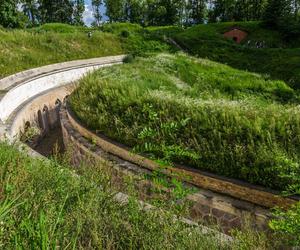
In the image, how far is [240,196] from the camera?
19.6 ft

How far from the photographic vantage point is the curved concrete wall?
38.1 feet

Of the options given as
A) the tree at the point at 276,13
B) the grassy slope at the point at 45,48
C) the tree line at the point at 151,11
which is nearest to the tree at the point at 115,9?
the tree line at the point at 151,11

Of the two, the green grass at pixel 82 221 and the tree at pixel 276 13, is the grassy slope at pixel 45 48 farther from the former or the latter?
the tree at pixel 276 13

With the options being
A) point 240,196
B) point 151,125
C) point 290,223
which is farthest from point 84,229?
point 151,125

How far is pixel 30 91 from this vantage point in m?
15.0

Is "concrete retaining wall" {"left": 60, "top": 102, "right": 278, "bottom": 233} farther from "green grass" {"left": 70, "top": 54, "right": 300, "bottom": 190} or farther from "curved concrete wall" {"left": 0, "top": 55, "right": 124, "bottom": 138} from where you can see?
"curved concrete wall" {"left": 0, "top": 55, "right": 124, "bottom": 138}

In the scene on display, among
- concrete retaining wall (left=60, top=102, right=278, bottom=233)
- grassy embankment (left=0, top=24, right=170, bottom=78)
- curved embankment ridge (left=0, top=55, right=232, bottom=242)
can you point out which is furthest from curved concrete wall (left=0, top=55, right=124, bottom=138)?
concrete retaining wall (left=60, top=102, right=278, bottom=233)

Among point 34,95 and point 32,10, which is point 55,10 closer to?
point 32,10

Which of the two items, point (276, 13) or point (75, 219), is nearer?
point (75, 219)

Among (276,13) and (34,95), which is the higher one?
(276,13)

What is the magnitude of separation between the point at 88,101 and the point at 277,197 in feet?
19.8

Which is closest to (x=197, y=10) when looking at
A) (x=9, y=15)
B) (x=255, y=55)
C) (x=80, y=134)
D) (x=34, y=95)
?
(x=9, y=15)

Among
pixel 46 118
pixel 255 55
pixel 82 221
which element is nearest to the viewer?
pixel 82 221

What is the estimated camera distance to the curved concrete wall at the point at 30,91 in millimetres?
11625
